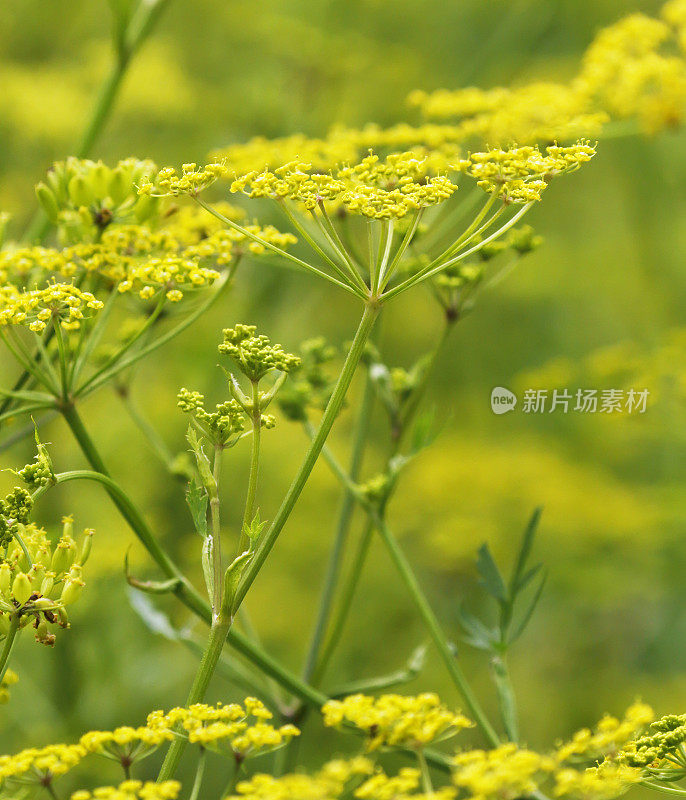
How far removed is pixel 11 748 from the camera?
1949 mm

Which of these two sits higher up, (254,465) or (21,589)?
(254,465)

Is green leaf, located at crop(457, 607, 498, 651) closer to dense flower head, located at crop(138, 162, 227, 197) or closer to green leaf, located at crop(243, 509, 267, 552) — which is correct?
green leaf, located at crop(243, 509, 267, 552)

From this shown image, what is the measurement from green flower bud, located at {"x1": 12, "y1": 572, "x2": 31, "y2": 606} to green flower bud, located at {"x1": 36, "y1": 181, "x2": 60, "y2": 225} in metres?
0.42

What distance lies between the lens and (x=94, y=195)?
904 millimetres

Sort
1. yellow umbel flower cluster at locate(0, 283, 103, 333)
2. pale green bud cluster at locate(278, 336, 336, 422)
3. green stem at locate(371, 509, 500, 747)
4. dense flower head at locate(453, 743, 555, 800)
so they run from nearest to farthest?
dense flower head at locate(453, 743, 555, 800), yellow umbel flower cluster at locate(0, 283, 103, 333), green stem at locate(371, 509, 500, 747), pale green bud cluster at locate(278, 336, 336, 422)

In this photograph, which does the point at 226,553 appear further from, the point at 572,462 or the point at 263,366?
the point at 263,366

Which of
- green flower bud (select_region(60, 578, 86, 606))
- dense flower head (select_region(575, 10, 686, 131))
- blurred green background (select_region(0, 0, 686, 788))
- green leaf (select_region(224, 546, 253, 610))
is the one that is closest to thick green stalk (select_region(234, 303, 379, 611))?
green leaf (select_region(224, 546, 253, 610))

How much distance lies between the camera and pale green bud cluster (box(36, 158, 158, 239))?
0.90 metres

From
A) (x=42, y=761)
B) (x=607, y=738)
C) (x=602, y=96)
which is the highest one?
(x=602, y=96)

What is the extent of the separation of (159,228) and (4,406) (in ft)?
0.87

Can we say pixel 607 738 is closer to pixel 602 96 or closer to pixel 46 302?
pixel 46 302

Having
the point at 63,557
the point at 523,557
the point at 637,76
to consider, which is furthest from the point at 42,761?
the point at 637,76

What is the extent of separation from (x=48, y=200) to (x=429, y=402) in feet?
5.21

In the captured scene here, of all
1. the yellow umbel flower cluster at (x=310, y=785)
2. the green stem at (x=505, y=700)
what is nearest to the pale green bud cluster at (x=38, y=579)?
the yellow umbel flower cluster at (x=310, y=785)
